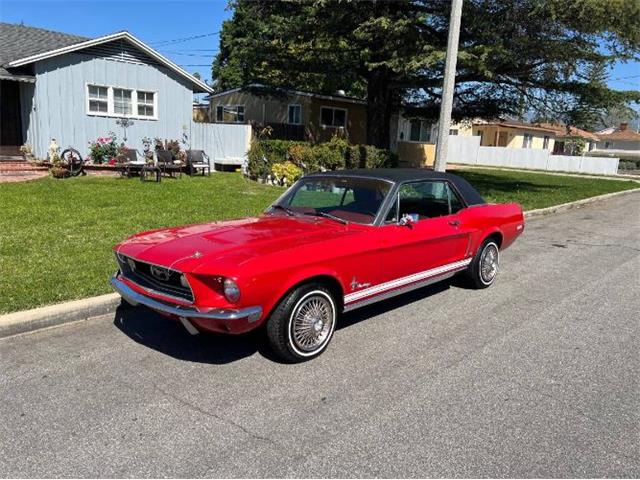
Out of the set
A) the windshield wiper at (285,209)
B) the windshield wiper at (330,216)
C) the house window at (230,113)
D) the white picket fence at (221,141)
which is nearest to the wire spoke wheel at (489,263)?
the windshield wiper at (330,216)

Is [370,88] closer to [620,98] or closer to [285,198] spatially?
[620,98]

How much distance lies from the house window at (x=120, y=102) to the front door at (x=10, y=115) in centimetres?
239

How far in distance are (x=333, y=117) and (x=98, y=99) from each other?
41.3ft

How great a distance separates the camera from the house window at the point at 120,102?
1684cm

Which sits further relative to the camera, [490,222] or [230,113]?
[230,113]

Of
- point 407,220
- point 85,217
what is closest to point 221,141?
point 85,217

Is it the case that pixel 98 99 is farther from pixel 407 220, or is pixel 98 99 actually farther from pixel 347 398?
pixel 347 398

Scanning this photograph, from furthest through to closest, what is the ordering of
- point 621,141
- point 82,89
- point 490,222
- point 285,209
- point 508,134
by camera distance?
1. point 621,141
2. point 508,134
3. point 82,89
4. point 490,222
5. point 285,209

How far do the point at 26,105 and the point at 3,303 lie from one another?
14.2 metres

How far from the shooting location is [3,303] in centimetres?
481

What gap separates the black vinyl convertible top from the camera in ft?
17.4

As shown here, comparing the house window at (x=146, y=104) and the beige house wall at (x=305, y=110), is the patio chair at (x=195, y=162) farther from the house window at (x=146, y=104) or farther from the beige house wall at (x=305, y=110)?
the beige house wall at (x=305, y=110)

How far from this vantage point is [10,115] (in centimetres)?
1673

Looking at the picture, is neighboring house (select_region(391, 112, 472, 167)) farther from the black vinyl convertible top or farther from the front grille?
the front grille
